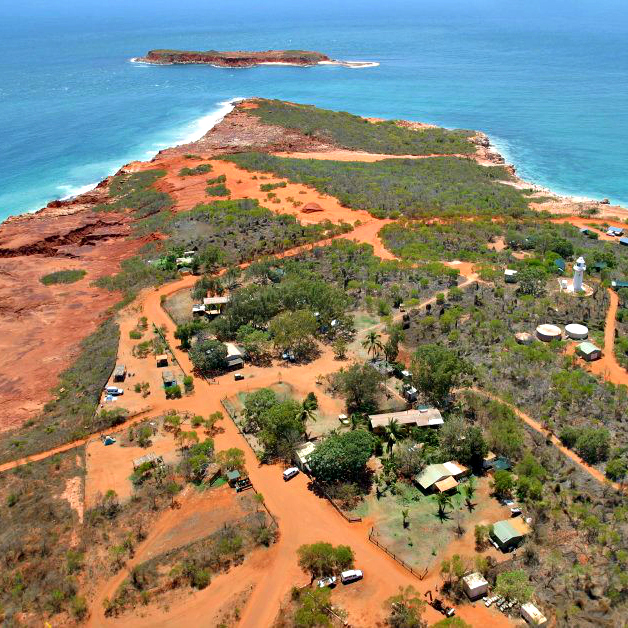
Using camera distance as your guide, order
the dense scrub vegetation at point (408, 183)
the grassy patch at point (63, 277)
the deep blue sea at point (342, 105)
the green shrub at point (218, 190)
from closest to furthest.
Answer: the grassy patch at point (63, 277) → the dense scrub vegetation at point (408, 183) → the green shrub at point (218, 190) → the deep blue sea at point (342, 105)

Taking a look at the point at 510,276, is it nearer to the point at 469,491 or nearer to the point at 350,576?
the point at 469,491

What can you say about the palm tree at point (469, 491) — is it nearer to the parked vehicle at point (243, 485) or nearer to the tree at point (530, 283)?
the parked vehicle at point (243, 485)

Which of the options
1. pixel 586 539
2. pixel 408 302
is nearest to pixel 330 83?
pixel 408 302

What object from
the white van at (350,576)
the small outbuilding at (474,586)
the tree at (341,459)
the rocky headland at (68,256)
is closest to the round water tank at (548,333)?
the tree at (341,459)

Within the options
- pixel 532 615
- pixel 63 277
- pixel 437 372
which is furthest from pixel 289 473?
pixel 63 277

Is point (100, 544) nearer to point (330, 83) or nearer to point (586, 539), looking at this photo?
point (586, 539)

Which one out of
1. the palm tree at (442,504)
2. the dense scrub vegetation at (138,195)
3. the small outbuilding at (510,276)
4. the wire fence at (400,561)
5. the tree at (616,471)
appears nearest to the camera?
the wire fence at (400,561)

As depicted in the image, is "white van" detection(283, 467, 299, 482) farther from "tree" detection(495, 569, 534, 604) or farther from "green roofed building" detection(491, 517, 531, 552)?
"tree" detection(495, 569, 534, 604)
